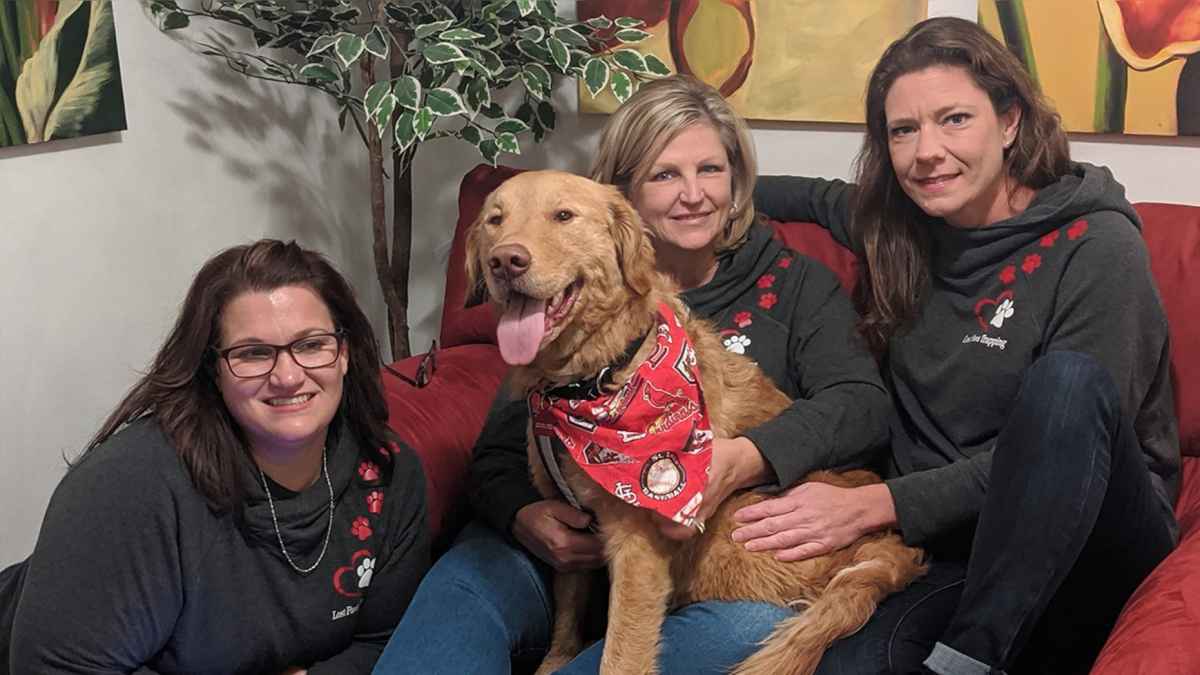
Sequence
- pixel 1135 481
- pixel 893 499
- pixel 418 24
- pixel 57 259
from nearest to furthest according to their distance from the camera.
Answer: pixel 1135 481 → pixel 893 499 → pixel 57 259 → pixel 418 24

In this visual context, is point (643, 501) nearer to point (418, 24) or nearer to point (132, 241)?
point (418, 24)

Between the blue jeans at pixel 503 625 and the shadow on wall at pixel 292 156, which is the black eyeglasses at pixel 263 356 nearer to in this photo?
the blue jeans at pixel 503 625

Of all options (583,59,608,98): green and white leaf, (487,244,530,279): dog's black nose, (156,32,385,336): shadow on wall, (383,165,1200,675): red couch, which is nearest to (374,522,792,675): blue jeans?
(383,165,1200,675): red couch

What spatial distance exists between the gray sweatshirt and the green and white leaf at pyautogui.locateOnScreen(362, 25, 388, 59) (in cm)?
132

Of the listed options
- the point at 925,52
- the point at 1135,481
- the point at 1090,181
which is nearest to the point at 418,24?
the point at 925,52

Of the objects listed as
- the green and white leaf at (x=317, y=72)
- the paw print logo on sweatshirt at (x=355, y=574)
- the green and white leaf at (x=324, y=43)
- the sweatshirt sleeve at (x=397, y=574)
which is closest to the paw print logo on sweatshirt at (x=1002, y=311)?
the sweatshirt sleeve at (x=397, y=574)

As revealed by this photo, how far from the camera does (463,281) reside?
247cm

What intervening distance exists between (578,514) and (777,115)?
1366 millimetres

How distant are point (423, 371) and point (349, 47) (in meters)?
0.77

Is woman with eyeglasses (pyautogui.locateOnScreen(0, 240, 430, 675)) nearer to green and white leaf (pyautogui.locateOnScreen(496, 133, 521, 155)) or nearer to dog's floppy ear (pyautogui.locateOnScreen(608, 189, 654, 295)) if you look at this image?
dog's floppy ear (pyautogui.locateOnScreen(608, 189, 654, 295))

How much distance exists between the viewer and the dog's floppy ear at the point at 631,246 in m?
1.56

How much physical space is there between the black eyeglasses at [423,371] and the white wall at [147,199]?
767mm

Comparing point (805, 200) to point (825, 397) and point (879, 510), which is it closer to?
point (825, 397)

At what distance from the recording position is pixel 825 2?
2.43m
